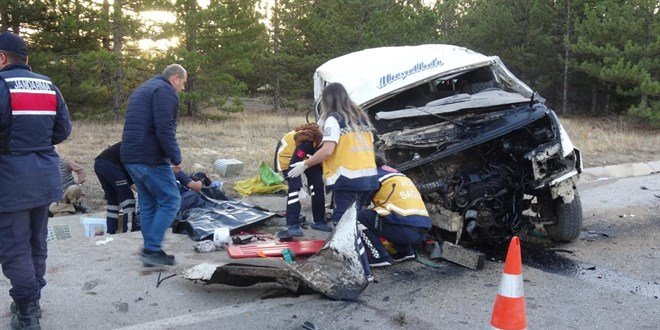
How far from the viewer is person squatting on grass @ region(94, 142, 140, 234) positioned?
6270 mm

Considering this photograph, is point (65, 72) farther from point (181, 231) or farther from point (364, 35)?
point (181, 231)

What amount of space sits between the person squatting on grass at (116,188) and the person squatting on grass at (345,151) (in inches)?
98.0

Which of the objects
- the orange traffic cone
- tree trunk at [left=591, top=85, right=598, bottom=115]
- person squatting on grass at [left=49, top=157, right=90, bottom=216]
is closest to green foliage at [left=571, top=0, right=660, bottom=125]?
tree trunk at [left=591, top=85, right=598, bottom=115]

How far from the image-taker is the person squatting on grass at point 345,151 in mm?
5004

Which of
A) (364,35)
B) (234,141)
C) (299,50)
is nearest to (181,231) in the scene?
(234,141)

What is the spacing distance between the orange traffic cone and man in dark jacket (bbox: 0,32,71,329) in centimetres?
282

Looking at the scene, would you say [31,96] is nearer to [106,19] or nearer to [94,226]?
[94,226]

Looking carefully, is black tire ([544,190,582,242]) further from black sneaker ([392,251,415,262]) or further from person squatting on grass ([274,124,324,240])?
person squatting on grass ([274,124,324,240])

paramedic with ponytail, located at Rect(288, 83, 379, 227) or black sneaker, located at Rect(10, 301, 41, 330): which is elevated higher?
paramedic with ponytail, located at Rect(288, 83, 379, 227)

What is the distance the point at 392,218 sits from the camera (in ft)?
16.5

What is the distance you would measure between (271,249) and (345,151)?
1.20m

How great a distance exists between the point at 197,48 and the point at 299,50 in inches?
276

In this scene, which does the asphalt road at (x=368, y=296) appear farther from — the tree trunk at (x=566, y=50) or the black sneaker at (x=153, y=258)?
the tree trunk at (x=566, y=50)

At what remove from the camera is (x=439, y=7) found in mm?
28344
